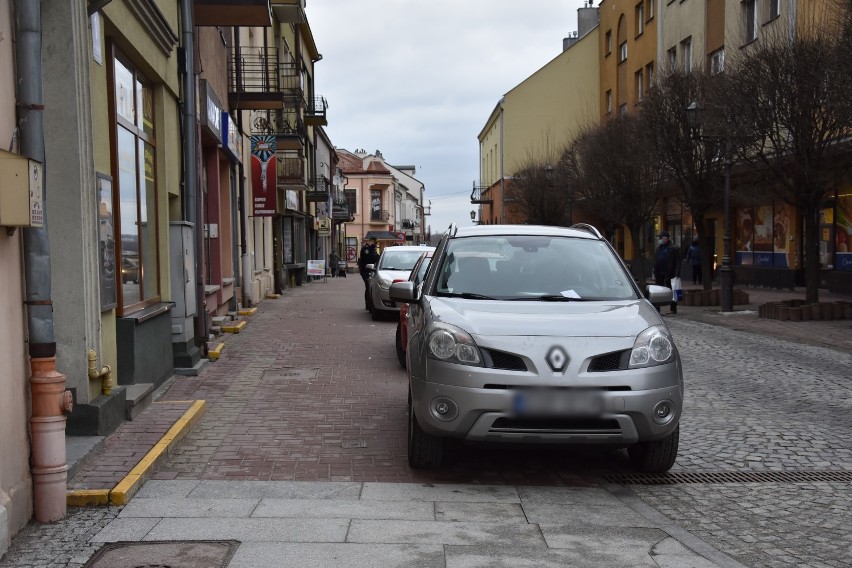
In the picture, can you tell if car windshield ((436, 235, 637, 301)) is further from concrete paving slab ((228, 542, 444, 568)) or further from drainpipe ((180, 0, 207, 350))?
drainpipe ((180, 0, 207, 350))

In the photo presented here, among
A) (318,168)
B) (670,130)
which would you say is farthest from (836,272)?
(318,168)

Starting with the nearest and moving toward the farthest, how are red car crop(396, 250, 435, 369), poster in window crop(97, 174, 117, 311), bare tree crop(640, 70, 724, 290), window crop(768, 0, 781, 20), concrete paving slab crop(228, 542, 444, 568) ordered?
concrete paving slab crop(228, 542, 444, 568) < poster in window crop(97, 174, 117, 311) < red car crop(396, 250, 435, 369) < bare tree crop(640, 70, 724, 290) < window crop(768, 0, 781, 20)

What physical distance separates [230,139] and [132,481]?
36.8 feet

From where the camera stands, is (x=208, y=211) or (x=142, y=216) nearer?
(x=142, y=216)

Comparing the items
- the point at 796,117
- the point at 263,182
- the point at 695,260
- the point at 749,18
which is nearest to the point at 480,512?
the point at 796,117

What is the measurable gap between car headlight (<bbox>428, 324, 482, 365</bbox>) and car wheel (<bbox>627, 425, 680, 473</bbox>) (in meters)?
1.41

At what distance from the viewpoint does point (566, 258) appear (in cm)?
668

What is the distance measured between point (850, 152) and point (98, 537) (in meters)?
16.4

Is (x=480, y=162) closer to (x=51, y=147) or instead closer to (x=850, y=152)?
(x=850, y=152)

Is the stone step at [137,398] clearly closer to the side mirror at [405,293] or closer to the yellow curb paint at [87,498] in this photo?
the yellow curb paint at [87,498]

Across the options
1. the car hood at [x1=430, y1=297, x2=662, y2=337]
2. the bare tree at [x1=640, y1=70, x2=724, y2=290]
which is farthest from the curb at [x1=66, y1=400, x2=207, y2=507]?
the bare tree at [x1=640, y1=70, x2=724, y2=290]

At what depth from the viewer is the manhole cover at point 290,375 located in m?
9.68

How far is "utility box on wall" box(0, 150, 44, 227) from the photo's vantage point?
4.22 meters

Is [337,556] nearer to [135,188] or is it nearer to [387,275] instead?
[135,188]
